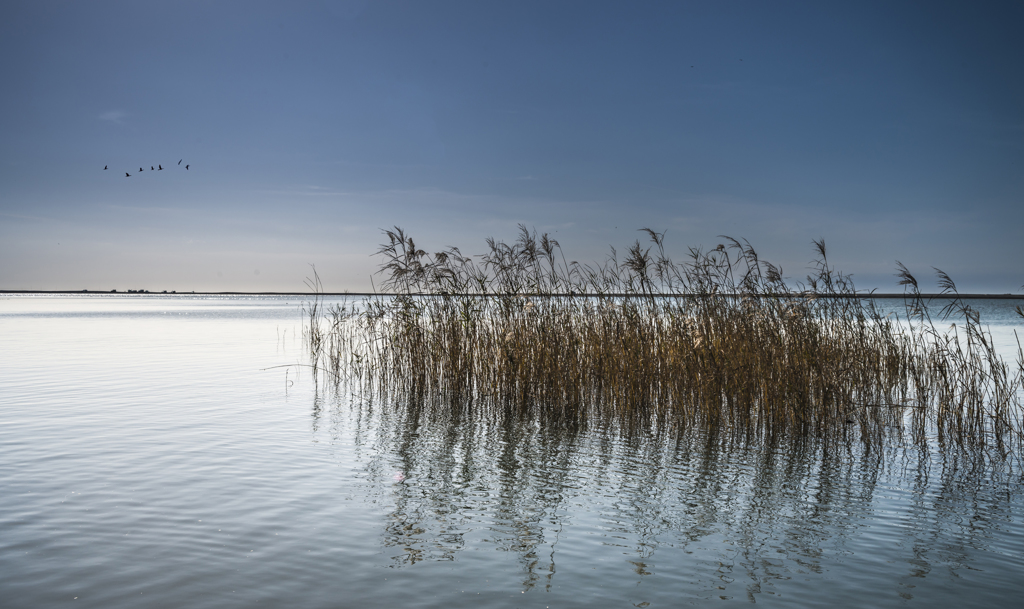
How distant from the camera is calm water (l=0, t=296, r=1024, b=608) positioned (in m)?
3.51

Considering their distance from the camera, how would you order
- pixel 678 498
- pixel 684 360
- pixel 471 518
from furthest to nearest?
1. pixel 684 360
2. pixel 678 498
3. pixel 471 518

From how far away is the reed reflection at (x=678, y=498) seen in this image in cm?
399

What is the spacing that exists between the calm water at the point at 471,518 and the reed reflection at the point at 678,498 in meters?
0.02

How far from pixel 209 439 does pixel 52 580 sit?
3617 mm

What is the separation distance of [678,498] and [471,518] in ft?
5.77

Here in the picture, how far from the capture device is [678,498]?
518cm

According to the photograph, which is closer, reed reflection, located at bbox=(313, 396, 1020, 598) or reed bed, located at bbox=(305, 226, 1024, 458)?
reed reflection, located at bbox=(313, 396, 1020, 598)

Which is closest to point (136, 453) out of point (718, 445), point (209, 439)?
point (209, 439)

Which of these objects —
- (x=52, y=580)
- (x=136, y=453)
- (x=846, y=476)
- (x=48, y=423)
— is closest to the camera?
(x=52, y=580)

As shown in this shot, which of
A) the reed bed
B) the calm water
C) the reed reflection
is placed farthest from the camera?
the reed bed

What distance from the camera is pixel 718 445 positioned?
7.04 meters

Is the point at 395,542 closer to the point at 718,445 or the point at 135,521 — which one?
the point at 135,521

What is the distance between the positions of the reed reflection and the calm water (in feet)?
0.08

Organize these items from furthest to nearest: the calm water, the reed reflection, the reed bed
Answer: the reed bed, the reed reflection, the calm water
